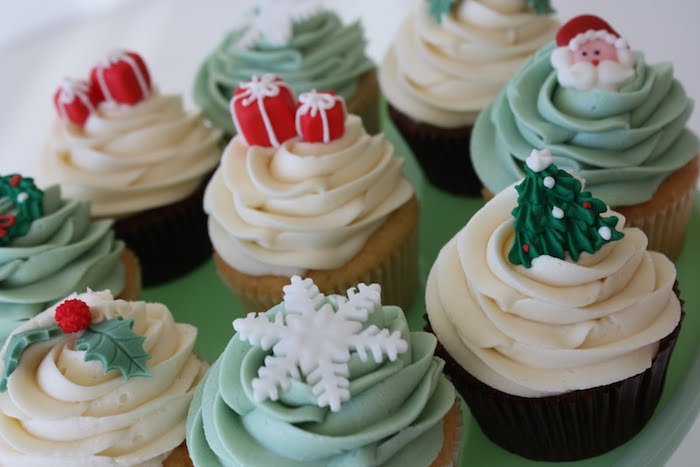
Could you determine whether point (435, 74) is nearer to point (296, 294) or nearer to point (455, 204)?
point (455, 204)

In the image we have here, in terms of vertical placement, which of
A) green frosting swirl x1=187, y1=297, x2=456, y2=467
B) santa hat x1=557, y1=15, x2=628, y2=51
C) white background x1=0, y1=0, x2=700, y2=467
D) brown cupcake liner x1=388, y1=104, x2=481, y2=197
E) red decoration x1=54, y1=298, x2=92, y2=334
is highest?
santa hat x1=557, y1=15, x2=628, y2=51

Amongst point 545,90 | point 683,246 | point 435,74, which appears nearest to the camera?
point 545,90

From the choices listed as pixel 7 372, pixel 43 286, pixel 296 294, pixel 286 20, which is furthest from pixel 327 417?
pixel 286 20

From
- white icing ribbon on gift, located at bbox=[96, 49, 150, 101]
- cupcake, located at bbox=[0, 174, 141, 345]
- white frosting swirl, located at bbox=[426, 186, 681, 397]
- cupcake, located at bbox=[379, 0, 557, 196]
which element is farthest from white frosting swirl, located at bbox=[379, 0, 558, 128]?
cupcake, located at bbox=[0, 174, 141, 345]

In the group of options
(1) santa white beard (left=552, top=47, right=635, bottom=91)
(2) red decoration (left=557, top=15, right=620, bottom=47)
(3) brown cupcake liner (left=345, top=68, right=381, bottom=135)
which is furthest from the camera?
(3) brown cupcake liner (left=345, top=68, right=381, bottom=135)

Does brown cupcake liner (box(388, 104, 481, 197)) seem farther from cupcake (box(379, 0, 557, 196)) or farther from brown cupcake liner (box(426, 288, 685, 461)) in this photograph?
brown cupcake liner (box(426, 288, 685, 461))

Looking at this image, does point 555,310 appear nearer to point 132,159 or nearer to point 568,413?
point 568,413

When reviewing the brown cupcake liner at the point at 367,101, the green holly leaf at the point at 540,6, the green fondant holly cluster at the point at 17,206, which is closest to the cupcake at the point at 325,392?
the green fondant holly cluster at the point at 17,206

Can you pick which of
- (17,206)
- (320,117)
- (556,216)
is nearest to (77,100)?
(17,206)
